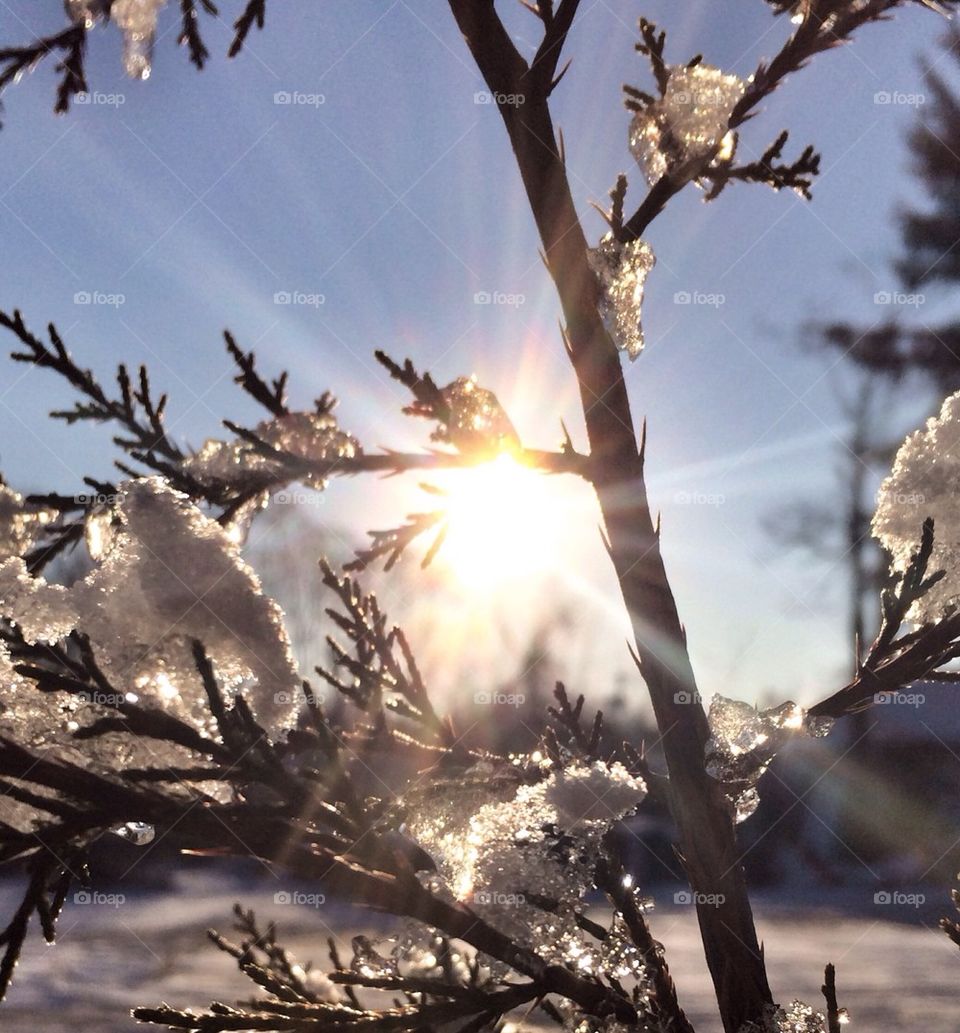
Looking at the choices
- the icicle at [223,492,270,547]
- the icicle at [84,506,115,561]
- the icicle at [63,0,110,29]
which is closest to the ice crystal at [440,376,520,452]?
the icicle at [223,492,270,547]

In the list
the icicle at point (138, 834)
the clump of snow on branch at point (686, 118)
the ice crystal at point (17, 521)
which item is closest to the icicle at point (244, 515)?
the ice crystal at point (17, 521)

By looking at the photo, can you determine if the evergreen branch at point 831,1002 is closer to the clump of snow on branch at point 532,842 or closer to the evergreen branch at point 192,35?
the clump of snow on branch at point 532,842

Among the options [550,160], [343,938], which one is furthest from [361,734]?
[343,938]

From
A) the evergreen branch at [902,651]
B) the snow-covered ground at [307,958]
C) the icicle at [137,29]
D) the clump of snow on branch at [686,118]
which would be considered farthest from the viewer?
the snow-covered ground at [307,958]

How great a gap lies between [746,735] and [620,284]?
4.55ft

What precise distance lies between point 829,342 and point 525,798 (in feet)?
54.5

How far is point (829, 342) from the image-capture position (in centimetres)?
1697

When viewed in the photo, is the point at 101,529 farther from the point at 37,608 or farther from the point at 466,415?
the point at 466,415

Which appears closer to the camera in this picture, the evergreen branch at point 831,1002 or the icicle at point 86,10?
the evergreen branch at point 831,1002

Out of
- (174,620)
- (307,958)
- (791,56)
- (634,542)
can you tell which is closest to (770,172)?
(791,56)

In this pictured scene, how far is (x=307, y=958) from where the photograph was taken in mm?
12281

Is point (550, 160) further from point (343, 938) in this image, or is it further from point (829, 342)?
point (829, 342)

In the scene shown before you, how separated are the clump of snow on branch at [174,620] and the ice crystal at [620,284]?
4.28 feet

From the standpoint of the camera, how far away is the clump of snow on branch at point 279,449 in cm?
259
